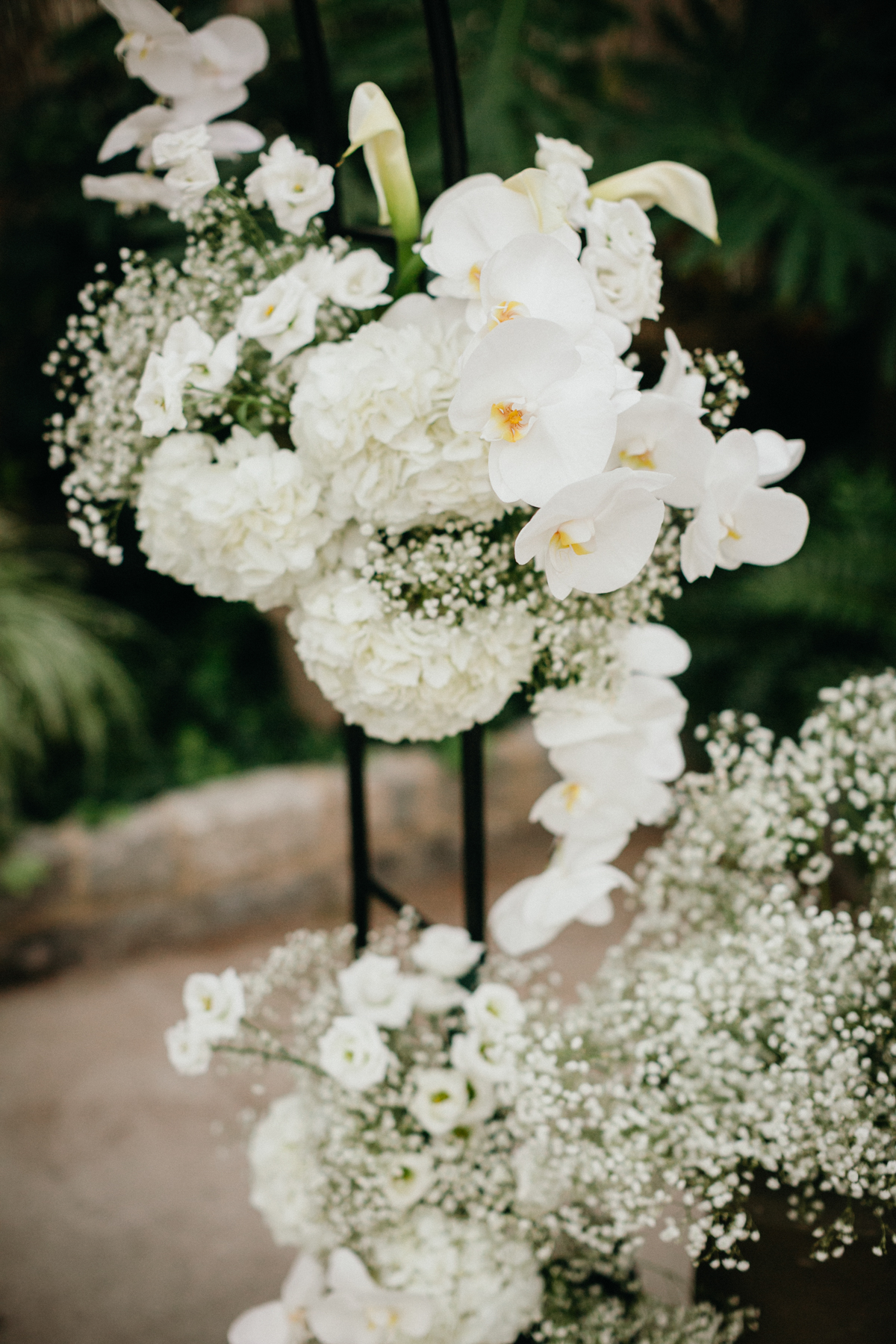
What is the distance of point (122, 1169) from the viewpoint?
1703 mm

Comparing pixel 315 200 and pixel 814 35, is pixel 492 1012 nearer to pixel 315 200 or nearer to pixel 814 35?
pixel 315 200

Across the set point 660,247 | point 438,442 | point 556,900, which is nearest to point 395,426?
point 438,442

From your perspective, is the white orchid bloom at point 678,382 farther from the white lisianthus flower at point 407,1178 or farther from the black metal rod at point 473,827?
the white lisianthus flower at point 407,1178

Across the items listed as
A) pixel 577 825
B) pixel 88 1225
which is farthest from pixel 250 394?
pixel 88 1225

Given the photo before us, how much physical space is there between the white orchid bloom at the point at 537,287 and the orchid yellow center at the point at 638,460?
0.11m

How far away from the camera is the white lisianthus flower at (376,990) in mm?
952

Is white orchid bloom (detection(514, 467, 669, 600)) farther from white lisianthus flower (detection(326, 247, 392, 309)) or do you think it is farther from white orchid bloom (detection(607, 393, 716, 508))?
white lisianthus flower (detection(326, 247, 392, 309))

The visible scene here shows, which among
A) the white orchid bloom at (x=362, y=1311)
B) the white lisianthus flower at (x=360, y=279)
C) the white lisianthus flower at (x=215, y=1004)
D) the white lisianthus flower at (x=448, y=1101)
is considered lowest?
the white orchid bloom at (x=362, y=1311)

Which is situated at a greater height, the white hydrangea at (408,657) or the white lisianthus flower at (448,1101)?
the white hydrangea at (408,657)

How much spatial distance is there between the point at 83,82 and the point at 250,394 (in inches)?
92.9

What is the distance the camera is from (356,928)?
3.81 feet

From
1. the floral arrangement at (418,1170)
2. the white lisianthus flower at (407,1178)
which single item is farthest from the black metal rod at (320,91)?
the white lisianthus flower at (407,1178)

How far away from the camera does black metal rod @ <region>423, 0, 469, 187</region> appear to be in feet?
2.60

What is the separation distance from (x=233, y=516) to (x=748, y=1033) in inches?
25.3
